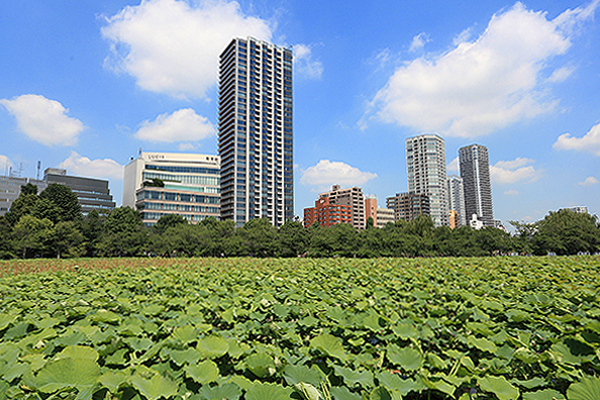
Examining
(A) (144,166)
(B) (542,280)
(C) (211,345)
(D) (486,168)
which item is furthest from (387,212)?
(C) (211,345)

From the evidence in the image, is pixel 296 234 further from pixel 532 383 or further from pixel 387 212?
pixel 387 212

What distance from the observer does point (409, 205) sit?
416ft

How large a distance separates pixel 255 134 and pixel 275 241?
54876 millimetres

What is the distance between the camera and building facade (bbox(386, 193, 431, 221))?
123188 mm

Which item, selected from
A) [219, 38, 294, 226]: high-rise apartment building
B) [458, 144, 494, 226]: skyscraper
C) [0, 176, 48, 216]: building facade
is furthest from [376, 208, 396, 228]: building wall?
[0, 176, 48, 216]: building facade

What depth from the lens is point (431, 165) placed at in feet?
423

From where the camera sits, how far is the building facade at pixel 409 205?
12319 centimetres

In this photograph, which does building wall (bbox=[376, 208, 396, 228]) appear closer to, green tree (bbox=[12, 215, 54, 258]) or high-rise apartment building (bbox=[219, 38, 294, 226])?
high-rise apartment building (bbox=[219, 38, 294, 226])

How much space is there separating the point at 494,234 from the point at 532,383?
38.6 metres

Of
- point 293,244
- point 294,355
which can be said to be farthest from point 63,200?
point 294,355

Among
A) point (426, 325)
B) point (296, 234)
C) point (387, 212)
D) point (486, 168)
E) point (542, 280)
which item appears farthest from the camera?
point (486, 168)

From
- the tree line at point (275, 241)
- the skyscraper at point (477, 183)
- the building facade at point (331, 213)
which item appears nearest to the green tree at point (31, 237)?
the tree line at point (275, 241)

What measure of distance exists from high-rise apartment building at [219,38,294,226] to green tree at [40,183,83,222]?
3665 centimetres

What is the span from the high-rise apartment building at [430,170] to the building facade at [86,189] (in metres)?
121
